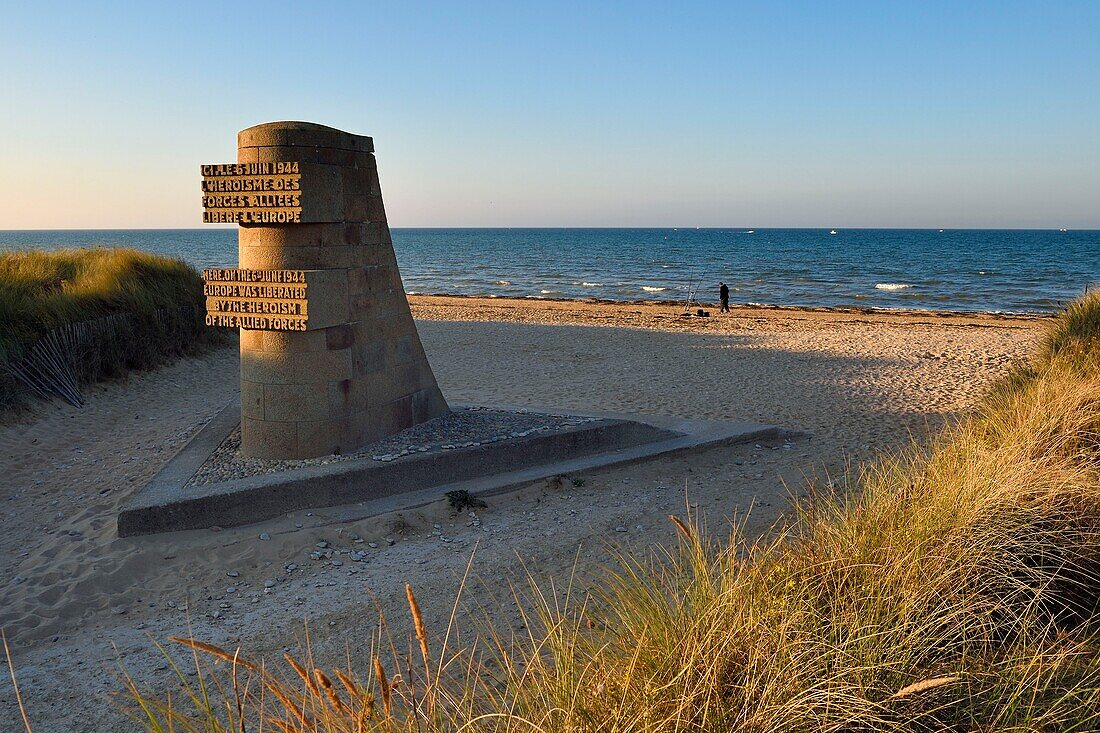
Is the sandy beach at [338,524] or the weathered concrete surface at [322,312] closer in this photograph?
the sandy beach at [338,524]

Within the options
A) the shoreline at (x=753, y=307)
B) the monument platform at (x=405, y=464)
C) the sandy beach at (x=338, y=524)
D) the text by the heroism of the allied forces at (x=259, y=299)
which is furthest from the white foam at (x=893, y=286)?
the text by the heroism of the allied forces at (x=259, y=299)

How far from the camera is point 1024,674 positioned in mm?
2824

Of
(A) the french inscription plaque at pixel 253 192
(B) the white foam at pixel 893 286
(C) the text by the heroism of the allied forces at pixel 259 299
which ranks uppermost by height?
(A) the french inscription plaque at pixel 253 192

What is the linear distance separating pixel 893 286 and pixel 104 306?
1368 inches

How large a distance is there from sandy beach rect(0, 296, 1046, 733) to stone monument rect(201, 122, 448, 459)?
103 cm

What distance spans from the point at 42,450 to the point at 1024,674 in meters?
9.39

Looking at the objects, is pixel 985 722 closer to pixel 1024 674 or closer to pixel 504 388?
pixel 1024 674

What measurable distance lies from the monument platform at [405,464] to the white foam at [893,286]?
30.8m

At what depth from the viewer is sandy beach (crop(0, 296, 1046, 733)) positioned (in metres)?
5.02

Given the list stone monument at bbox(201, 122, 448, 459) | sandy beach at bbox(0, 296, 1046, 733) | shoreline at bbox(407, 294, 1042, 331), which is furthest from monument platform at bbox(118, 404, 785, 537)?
shoreline at bbox(407, 294, 1042, 331)

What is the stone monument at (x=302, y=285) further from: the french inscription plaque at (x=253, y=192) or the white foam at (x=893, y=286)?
the white foam at (x=893, y=286)

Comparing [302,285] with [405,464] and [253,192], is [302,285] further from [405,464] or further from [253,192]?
[405,464]

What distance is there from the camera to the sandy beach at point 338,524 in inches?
198

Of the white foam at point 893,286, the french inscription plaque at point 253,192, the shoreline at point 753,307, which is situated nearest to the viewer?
the french inscription plaque at point 253,192
